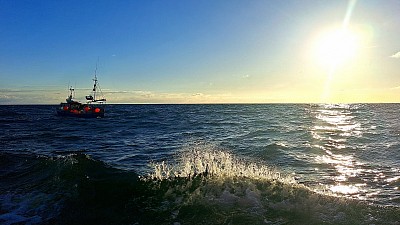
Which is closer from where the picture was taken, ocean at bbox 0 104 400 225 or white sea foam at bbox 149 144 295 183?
ocean at bbox 0 104 400 225

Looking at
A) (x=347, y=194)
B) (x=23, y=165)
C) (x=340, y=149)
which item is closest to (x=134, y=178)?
(x=23, y=165)

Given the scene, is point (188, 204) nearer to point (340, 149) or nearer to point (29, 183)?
point (29, 183)

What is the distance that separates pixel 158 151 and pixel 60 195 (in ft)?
41.6

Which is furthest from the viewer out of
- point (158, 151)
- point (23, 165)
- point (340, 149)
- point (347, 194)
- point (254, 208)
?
point (340, 149)

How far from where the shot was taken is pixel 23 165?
1812 centimetres

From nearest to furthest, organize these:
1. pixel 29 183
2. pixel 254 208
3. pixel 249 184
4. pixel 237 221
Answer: pixel 237 221
pixel 254 208
pixel 249 184
pixel 29 183

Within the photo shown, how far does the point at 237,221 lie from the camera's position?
9000mm

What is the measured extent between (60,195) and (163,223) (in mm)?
5511

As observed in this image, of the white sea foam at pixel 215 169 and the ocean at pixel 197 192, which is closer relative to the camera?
the ocean at pixel 197 192

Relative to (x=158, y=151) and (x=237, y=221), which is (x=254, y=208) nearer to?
(x=237, y=221)

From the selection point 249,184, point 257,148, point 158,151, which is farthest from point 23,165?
point 257,148

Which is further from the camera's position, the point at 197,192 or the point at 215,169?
the point at 215,169

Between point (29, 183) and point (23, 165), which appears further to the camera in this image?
point (23, 165)

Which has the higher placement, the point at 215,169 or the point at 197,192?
the point at 215,169
